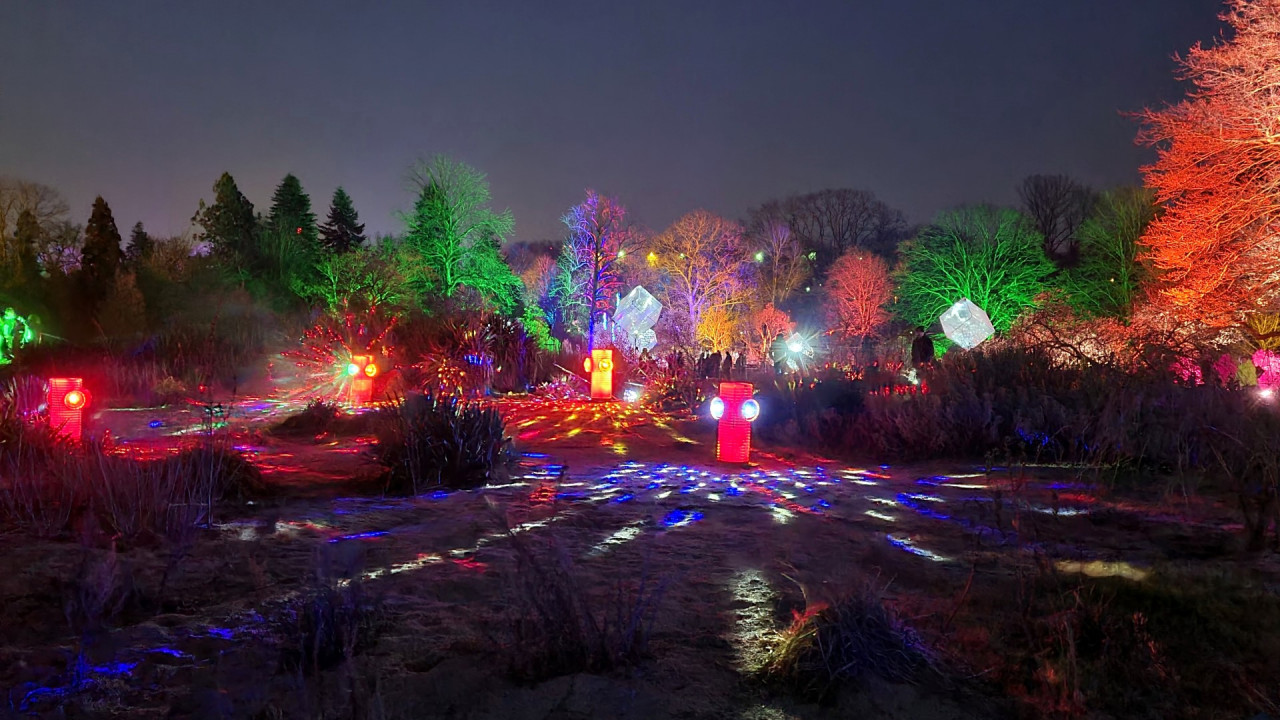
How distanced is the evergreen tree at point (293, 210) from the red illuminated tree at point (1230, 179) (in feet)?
147

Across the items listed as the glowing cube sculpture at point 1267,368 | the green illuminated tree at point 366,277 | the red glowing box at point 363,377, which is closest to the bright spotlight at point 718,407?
the glowing cube sculpture at point 1267,368

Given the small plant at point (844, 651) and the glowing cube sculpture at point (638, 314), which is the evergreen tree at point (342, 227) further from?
the small plant at point (844, 651)

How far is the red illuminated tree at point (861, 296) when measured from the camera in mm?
45281

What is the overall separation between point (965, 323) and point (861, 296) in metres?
10.3

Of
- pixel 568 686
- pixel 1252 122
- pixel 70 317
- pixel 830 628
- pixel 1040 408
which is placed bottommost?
pixel 568 686

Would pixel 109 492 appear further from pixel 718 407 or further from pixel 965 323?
pixel 965 323

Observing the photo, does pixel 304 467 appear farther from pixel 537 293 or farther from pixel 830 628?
pixel 537 293

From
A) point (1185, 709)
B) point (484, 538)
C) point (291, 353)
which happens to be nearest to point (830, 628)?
point (1185, 709)

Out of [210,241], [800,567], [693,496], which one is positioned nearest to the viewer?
[800,567]

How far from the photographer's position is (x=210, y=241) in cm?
4600

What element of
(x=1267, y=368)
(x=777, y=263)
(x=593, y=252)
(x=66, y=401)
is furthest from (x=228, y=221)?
(x=1267, y=368)

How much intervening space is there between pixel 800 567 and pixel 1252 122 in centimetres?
1739

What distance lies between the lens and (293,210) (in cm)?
4734

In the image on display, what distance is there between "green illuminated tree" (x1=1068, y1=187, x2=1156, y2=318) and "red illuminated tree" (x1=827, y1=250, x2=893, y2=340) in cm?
1057
